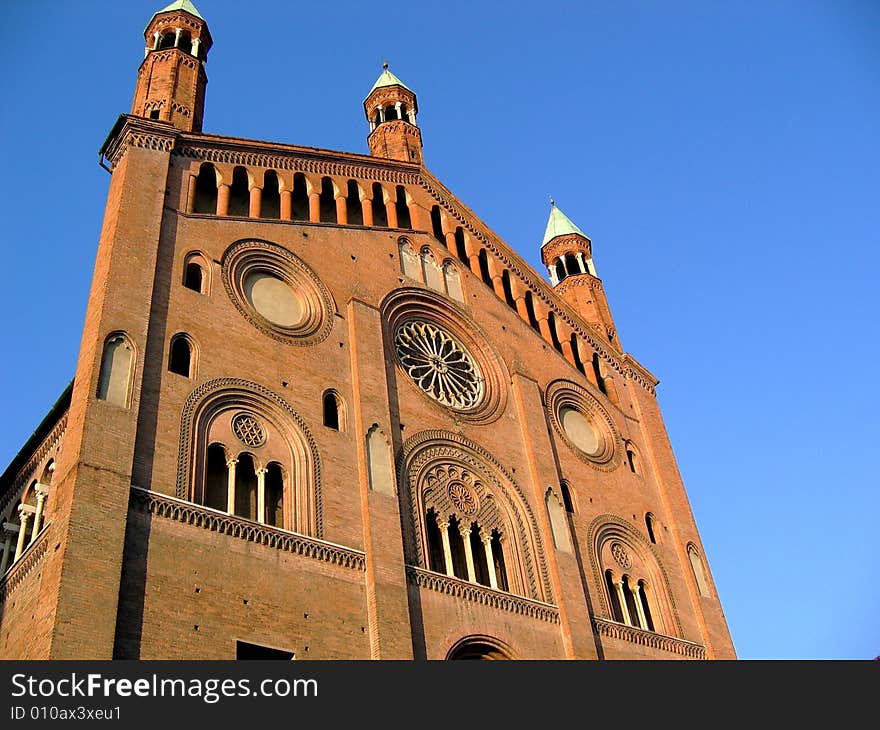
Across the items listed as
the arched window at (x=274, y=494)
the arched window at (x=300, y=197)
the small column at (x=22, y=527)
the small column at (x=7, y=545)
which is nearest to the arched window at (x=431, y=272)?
the arched window at (x=300, y=197)

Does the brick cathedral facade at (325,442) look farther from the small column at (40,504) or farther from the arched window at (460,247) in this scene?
the arched window at (460,247)

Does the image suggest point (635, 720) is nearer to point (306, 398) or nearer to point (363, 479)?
point (363, 479)

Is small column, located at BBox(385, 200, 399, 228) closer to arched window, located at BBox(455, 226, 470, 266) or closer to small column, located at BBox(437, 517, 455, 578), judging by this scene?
arched window, located at BBox(455, 226, 470, 266)

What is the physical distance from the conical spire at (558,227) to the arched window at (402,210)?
22.6 ft

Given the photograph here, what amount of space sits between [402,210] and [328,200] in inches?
91.3

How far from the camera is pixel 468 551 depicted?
59.0 feet

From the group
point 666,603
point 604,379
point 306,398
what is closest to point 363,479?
point 306,398

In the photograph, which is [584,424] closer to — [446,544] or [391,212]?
[391,212]

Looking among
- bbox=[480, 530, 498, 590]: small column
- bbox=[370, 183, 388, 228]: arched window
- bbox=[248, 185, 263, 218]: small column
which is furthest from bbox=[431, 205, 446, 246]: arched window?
bbox=[480, 530, 498, 590]: small column

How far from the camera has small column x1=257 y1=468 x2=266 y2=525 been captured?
1500cm

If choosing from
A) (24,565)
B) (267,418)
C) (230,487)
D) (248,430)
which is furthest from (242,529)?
(24,565)

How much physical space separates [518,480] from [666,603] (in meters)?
4.76

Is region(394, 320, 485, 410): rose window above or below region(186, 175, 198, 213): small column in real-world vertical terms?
below

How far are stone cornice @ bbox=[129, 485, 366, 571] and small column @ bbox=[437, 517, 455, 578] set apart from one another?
2115 mm
